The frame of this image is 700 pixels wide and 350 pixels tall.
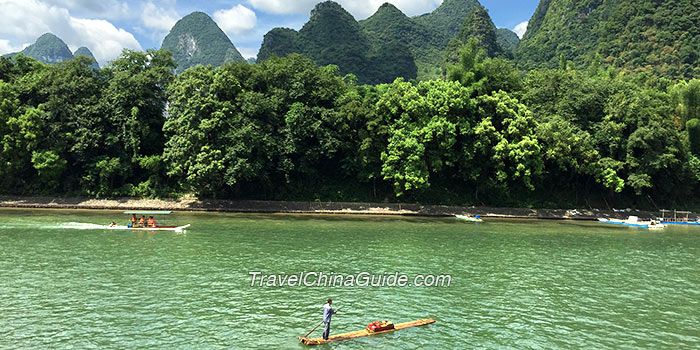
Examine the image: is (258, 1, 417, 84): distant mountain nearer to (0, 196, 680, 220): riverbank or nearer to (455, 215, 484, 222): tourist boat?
(0, 196, 680, 220): riverbank

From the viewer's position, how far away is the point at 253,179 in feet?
187

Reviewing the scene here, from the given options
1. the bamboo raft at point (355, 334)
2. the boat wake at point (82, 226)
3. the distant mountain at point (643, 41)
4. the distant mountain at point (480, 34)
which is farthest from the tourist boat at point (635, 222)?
the distant mountain at point (480, 34)

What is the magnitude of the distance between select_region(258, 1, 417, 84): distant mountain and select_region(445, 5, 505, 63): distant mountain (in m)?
19.3

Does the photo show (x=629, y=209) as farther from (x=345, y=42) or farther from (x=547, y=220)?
(x=345, y=42)

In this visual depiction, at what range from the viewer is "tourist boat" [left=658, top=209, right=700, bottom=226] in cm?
5741

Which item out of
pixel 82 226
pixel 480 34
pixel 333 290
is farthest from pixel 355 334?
pixel 480 34

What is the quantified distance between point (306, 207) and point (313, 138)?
28.4 ft

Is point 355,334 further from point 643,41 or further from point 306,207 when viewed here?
point 643,41

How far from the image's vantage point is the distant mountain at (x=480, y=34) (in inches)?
6698

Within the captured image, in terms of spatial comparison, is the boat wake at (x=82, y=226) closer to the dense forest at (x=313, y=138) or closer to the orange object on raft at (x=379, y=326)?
the dense forest at (x=313, y=138)

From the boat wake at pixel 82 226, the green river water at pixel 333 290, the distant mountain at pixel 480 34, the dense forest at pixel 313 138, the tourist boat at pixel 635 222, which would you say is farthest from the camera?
the distant mountain at pixel 480 34

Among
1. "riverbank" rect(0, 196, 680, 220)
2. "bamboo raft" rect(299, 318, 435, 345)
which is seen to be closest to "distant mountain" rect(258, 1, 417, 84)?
"riverbank" rect(0, 196, 680, 220)

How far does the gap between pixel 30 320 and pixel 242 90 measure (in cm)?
4162

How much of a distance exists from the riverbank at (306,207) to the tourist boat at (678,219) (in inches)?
52.4
